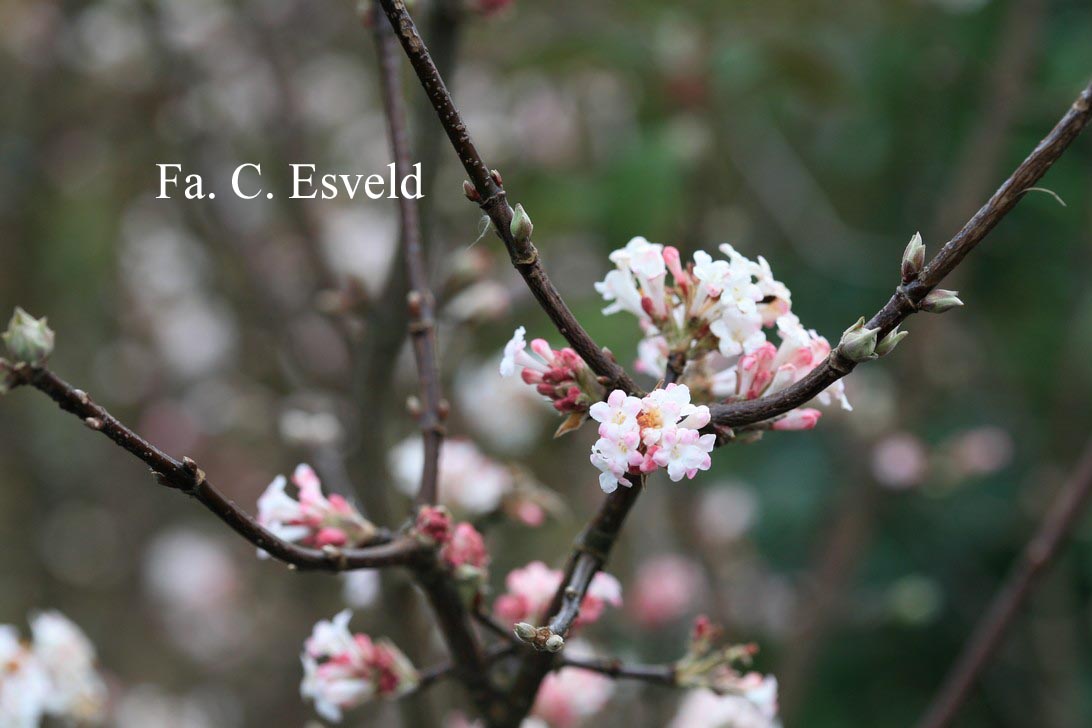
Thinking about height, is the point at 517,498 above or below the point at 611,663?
above

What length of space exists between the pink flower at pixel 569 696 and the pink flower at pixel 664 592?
29.1 inches

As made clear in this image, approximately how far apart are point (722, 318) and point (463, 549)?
273 mm

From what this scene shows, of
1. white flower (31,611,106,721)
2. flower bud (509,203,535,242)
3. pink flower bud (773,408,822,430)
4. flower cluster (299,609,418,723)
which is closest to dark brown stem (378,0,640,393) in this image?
flower bud (509,203,535,242)

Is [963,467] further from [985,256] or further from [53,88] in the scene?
[53,88]

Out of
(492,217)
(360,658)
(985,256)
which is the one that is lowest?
(360,658)

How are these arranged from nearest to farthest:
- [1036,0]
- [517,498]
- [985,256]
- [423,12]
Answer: [517,498] → [423,12] → [1036,0] → [985,256]

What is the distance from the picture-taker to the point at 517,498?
3.44 feet

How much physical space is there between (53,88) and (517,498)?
2304 millimetres

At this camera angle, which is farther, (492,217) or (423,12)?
(423,12)

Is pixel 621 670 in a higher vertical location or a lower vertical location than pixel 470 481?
lower

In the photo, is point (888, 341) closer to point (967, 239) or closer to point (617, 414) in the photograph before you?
point (967, 239)

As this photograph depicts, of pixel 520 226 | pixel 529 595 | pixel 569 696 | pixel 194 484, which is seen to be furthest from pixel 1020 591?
pixel 194 484

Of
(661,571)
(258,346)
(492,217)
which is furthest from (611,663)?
(258,346)

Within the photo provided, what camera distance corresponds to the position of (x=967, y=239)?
0.61m
